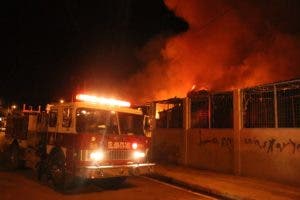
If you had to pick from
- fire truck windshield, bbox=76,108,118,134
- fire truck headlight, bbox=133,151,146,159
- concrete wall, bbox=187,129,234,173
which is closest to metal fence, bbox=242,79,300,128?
concrete wall, bbox=187,129,234,173

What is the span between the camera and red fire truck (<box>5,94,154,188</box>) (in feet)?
28.1

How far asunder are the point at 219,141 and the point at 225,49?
13914 millimetres

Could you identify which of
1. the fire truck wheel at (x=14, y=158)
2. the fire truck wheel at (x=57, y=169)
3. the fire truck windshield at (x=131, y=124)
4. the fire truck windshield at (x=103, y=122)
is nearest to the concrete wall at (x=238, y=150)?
Answer: the fire truck windshield at (x=131, y=124)

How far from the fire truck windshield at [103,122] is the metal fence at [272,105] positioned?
4728 mm

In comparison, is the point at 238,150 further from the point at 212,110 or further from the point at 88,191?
the point at 88,191

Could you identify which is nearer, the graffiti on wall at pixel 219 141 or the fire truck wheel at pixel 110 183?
the fire truck wheel at pixel 110 183

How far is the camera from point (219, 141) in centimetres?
1316

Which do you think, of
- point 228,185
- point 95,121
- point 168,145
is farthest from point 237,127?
point 95,121

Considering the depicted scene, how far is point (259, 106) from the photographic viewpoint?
39.8 ft

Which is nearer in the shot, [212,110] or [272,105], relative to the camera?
[272,105]

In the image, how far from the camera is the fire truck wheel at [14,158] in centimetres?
1246

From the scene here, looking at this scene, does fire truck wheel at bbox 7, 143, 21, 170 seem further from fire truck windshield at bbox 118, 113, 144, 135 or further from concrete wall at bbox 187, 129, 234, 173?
concrete wall at bbox 187, 129, 234, 173

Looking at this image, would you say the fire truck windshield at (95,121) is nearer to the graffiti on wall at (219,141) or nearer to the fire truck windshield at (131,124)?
the fire truck windshield at (131,124)

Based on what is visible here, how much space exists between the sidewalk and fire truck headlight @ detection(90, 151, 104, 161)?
3.33 m
